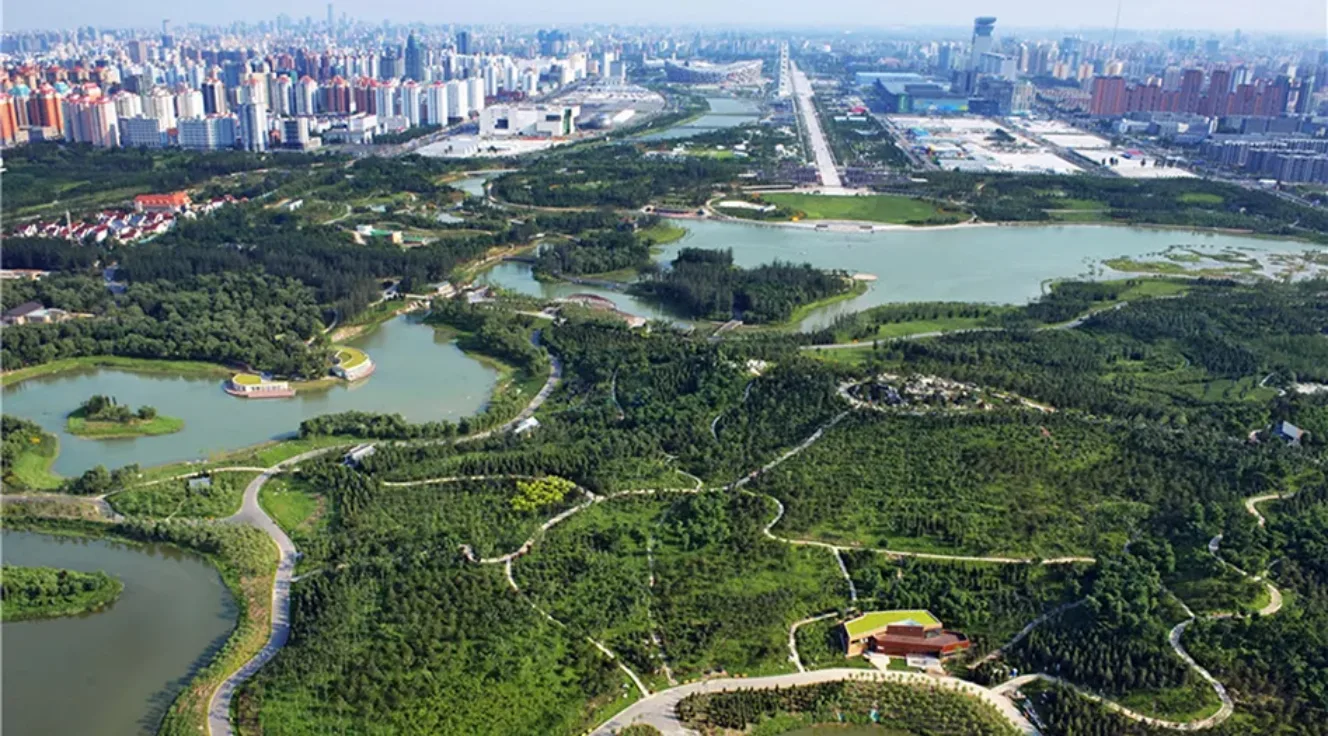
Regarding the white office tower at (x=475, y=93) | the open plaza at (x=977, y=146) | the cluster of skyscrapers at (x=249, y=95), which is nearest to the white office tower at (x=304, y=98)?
the cluster of skyscrapers at (x=249, y=95)

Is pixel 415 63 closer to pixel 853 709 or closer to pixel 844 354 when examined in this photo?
pixel 844 354

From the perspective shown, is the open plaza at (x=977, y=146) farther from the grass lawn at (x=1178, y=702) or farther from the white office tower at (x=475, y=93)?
the grass lawn at (x=1178, y=702)

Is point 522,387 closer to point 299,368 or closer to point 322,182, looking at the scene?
point 299,368

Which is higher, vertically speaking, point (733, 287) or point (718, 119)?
point (718, 119)

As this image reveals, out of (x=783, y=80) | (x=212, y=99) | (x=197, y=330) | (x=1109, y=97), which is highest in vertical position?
(x=783, y=80)

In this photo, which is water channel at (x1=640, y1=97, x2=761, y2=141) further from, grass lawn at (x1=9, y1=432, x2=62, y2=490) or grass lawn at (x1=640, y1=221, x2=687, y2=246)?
grass lawn at (x1=9, y1=432, x2=62, y2=490)

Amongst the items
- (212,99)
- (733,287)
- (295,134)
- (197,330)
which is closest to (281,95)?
(212,99)

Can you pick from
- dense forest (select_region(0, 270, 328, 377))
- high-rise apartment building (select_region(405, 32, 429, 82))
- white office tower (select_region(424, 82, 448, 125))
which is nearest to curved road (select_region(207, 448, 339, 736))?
dense forest (select_region(0, 270, 328, 377))
